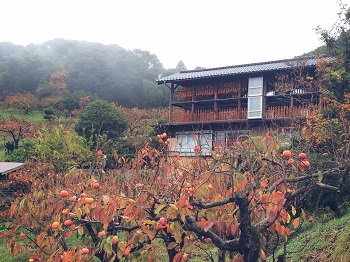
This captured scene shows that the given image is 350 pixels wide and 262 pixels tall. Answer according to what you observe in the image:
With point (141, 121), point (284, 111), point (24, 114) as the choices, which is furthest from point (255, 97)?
point (24, 114)

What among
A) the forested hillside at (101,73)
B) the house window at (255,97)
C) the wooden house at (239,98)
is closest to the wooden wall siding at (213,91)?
the wooden house at (239,98)

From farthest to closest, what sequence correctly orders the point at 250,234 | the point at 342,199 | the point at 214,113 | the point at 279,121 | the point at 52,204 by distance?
1. the point at 214,113
2. the point at 279,121
3. the point at 342,199
4. the point at 52,204
5. the point at 250,234

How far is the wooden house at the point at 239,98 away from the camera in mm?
18375

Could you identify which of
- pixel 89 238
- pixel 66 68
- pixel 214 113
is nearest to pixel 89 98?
pixel 66 68

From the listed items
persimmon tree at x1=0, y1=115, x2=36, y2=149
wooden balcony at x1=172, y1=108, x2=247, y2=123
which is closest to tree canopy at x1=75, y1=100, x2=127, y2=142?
wooden balcony at x1=172, y1=108, x2=247, y2=123

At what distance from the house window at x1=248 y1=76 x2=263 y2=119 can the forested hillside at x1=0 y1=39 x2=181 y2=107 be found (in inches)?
764

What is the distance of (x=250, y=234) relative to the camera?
3.38 m

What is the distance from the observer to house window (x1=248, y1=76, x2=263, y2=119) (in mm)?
19688

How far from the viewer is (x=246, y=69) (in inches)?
795

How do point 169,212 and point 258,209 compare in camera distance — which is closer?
point 169,212

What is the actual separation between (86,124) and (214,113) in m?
6.97

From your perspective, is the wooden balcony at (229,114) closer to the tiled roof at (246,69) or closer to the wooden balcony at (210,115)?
the wooden balcony at (210,115)

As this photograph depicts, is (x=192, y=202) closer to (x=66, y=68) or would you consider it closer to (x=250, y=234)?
(x=250, y=234)

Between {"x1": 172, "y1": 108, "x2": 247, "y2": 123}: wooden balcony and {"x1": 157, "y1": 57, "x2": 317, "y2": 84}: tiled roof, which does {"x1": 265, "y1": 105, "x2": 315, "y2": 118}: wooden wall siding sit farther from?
{"x1": 157, "y1": 57, "x2": 317, "y2": 84}: tiled roof
